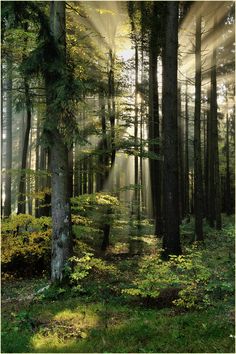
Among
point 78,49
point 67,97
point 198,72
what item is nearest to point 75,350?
point 67,97

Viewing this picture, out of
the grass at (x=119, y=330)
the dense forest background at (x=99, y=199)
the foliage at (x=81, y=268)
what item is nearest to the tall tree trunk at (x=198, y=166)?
the dense forest background at (x=99, y=199)

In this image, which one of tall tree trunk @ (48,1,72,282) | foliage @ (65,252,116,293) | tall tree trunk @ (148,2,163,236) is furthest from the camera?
tall tree trunk @ (148,2,163,236)

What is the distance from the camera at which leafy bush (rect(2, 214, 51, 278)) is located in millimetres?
12352

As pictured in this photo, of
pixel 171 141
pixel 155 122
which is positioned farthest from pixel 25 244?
pixel 155 122

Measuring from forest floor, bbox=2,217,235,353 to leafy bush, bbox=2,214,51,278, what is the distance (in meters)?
3.21

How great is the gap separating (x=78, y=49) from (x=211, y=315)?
11621 millimetres

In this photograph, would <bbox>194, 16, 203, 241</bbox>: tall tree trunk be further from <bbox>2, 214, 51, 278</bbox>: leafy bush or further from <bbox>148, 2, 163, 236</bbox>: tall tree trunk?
<bbox>2, 214, 51, 278</bbox>: leafy bush

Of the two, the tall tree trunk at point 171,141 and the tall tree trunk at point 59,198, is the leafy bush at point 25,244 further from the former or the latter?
the tall tree trunk at point 171,141

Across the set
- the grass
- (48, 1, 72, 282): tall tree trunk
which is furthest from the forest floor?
(48, 1, 72, 282): tall tree trunk

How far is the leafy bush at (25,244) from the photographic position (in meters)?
12.4

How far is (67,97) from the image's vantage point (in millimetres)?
9125

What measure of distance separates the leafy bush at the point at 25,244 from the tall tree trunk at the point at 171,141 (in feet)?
12.9

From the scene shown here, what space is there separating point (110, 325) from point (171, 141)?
724 cm

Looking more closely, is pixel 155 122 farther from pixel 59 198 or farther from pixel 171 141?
pixel 59 198
